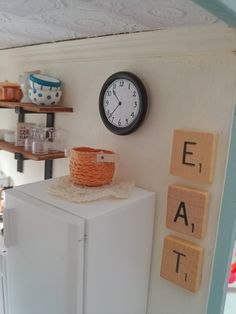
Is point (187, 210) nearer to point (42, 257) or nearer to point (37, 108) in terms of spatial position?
point (42, 257)

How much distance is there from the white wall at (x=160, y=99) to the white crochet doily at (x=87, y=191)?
13cm

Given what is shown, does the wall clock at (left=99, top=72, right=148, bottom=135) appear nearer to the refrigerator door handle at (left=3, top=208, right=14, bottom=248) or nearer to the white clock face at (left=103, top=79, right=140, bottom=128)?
the white clock face at (left=103, top=79, right=140, bottom=128)

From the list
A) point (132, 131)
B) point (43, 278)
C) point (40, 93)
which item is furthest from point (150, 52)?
point (43, 278)

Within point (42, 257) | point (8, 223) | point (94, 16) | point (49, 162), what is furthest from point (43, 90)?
point (42, 257)

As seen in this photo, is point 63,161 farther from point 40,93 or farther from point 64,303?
point 64,303

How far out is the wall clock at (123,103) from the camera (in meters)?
1.15

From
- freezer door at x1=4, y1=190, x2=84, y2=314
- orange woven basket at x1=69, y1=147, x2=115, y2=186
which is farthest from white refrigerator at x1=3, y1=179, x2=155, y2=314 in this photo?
orange woven basket at x1=69, y1=147, x2=115, y2=186

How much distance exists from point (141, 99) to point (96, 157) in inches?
11.8

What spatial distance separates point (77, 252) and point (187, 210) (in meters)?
0.46

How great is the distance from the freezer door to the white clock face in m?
0.48

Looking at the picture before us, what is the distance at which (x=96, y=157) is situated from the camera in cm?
111

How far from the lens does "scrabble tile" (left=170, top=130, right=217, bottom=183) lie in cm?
102

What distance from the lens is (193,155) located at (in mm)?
1053

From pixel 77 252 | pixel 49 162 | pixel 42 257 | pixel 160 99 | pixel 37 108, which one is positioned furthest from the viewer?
pixel 49 162
